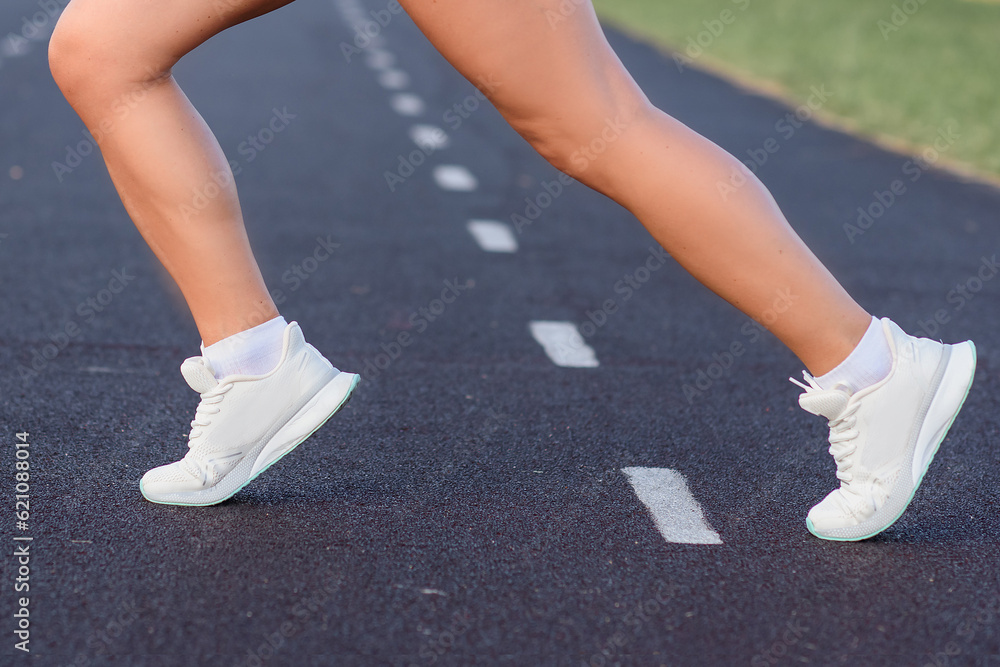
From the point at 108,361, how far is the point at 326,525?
1543 mm

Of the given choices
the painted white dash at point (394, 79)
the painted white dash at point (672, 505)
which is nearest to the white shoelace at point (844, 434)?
the painted white dash at point (672, 505)

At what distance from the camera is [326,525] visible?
99.0 inches

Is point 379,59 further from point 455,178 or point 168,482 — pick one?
point 168,482

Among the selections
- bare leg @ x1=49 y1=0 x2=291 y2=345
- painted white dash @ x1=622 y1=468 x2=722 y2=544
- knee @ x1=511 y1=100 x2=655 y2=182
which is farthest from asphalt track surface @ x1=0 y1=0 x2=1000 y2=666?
knee @ x1=511 y1=100 x2=655 y2=182

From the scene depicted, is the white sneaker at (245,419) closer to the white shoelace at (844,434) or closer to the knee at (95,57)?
the knee at (95,57)

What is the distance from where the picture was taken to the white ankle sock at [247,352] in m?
2.44

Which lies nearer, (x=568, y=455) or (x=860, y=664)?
(x=860, y=664)

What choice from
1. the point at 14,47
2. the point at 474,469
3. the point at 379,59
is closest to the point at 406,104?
the point at 379,59

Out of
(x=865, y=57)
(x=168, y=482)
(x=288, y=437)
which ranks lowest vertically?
(x=865, y=57)

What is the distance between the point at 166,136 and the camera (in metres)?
2.41

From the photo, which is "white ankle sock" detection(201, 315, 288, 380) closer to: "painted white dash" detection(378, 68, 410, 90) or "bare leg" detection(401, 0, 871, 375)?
"bare leg" detection(401, 0, 871, 375)

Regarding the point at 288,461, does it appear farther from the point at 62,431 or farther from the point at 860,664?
Result: the point at 860,664

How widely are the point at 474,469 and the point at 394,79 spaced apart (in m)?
10.9

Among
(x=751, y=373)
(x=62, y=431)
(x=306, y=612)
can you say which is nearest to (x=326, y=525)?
(x=306, y=612)
